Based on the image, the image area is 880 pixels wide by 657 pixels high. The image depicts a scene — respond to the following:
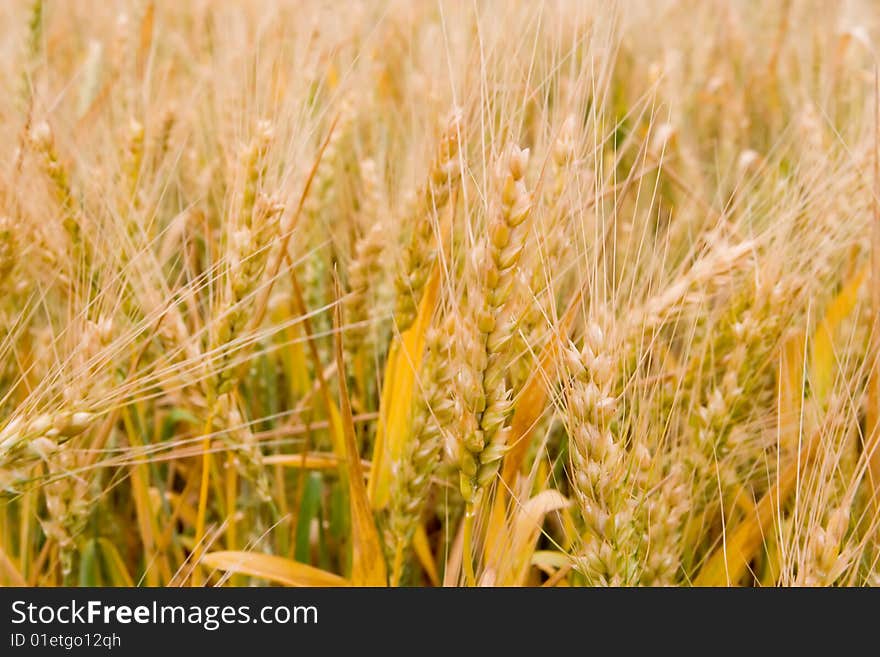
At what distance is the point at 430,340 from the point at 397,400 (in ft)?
0.33

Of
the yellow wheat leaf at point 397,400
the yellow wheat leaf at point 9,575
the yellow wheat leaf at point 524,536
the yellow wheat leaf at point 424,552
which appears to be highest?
the yellow wheat leaf at point 397,400

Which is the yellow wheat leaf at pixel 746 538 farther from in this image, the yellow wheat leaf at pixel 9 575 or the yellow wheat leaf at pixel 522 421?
the yellow wheat leaf at pixel 9 575

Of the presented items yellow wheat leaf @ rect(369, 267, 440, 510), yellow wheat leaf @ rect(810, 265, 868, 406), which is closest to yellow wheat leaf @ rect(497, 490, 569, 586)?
yellow wheat leaf @ rect(369, 267, 440, 510)

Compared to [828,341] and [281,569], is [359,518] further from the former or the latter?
[828,341]

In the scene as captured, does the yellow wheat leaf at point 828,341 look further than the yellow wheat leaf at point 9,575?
Yes

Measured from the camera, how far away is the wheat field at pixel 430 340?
0.60m

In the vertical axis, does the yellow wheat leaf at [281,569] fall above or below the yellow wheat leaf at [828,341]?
below

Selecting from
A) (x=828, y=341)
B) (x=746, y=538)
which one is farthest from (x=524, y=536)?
(x=828, y=341)

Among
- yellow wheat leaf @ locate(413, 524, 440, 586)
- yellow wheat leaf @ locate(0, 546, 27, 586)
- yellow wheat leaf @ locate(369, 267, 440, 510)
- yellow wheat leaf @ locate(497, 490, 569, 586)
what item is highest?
yellow wheat leaf @ locate(369, 267, 440, 510)

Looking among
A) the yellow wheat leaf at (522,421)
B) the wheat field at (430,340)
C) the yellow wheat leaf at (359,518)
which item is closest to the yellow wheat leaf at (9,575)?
the wheat field at (430,340)

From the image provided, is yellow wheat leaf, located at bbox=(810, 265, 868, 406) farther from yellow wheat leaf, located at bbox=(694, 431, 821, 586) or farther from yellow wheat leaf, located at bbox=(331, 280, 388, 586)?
yellow wheat leaf, located at bbox=(331, 280, 388, 586)

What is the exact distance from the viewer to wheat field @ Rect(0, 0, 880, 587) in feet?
1.95

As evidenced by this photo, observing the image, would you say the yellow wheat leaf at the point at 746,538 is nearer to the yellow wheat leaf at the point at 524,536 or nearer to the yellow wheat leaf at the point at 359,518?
the yellow wheat leaf at the point at 524,536
